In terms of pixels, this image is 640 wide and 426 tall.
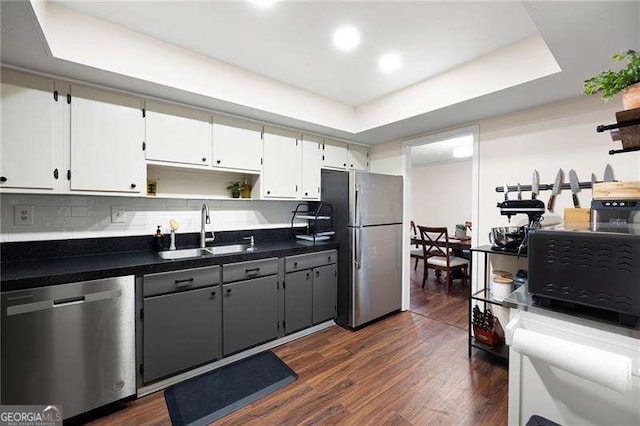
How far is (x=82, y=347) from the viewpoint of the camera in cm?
165

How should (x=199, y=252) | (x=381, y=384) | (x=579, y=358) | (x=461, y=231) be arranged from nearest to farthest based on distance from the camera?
(x=579, y=358) → (x=381, y=384) → (x=199, y=252) → (x=461, y=231)

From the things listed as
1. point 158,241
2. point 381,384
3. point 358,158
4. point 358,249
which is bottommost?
point 381,384

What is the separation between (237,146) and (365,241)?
1699 mm

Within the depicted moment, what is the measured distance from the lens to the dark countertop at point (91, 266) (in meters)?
1.51

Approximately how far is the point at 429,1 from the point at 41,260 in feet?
10.3

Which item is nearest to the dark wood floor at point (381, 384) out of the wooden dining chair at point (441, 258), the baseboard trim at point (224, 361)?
the baseboard trim at point (224, 361)

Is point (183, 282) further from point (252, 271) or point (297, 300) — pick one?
point (297, 300)

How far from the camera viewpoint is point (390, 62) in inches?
88.4

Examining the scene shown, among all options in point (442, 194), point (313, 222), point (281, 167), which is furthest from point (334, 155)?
point (442, 194)

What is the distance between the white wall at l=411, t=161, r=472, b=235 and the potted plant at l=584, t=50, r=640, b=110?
18.3 ft

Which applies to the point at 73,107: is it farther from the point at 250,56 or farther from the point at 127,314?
the point at 127,314

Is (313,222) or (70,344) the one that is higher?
(313,222)

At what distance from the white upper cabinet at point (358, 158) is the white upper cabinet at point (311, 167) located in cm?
56

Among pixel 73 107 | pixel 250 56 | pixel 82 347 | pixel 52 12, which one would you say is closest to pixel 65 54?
pixel 52 12
